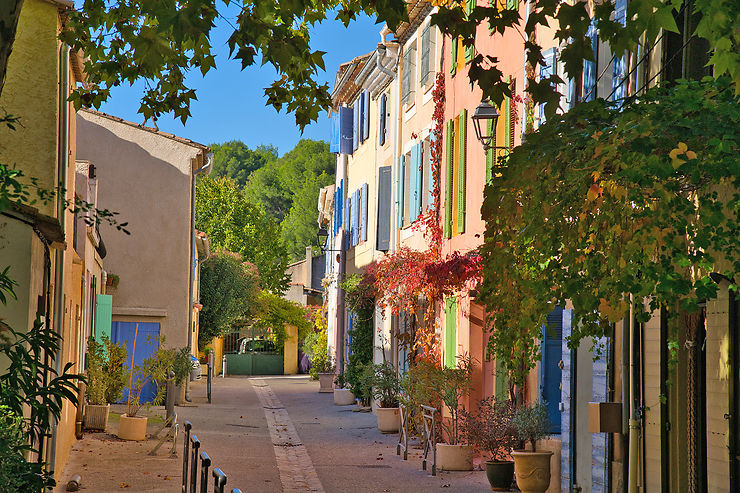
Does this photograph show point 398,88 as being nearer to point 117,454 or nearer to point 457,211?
point 457,211

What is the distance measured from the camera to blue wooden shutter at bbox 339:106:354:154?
94.8 ft

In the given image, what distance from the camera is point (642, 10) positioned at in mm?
4078

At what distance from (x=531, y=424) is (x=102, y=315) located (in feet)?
35.0

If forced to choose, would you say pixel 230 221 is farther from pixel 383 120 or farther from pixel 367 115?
pixel 383 120

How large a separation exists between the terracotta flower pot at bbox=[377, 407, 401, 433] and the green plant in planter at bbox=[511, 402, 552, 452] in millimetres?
6514

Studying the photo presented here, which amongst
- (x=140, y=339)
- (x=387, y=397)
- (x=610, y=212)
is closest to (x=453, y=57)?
(x=387, y=397)

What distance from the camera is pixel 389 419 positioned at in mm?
18391

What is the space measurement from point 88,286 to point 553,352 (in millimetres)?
8833

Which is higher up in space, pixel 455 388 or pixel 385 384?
pixel 455 388

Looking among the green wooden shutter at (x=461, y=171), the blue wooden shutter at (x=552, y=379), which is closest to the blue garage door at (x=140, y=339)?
the green wooden shutter at (x=461, y=171)

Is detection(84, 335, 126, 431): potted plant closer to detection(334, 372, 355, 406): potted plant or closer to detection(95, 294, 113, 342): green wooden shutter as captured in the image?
detection(95, 294, 113, 342): green wooden shutter

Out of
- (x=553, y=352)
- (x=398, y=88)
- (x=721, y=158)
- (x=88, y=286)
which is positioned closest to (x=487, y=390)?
(x=553, y=352)

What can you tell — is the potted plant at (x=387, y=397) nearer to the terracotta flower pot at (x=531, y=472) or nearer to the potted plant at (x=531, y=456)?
the potted plant at (x=531, y=456)

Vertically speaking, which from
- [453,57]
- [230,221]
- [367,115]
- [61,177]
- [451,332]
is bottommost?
[451,332]
